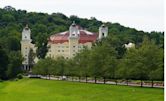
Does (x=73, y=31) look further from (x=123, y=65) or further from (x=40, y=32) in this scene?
(x=123, y=65)

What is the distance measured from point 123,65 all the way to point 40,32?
263 feet

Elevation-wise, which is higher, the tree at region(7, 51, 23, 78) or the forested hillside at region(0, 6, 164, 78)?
the forested hillside at region(0, 6, 164, 78)

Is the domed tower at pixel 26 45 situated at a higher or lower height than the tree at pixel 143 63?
higher

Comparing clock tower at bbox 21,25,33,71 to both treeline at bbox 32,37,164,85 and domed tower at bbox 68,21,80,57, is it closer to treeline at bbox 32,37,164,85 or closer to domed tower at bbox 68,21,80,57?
domed tower at bbox 68,21,80,57

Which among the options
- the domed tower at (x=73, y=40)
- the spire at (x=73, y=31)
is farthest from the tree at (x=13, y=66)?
the spire at (x=73, y=31)

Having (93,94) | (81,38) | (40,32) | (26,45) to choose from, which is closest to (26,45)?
(26,45)

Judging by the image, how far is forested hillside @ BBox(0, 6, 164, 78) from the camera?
84.2 metres

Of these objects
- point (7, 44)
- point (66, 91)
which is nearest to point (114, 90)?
point (66, 91)

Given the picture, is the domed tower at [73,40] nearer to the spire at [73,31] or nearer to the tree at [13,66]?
the spire at [73,31]

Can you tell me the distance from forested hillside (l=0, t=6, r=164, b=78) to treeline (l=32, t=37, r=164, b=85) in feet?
49.9

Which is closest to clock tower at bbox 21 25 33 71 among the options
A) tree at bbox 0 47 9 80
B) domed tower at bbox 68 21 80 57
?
domed tower at bbox 68 21 80 57

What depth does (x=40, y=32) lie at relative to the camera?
132125 mm

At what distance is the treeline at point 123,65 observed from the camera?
5066 centimetres

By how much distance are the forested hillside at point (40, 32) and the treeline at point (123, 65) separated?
598 inches
